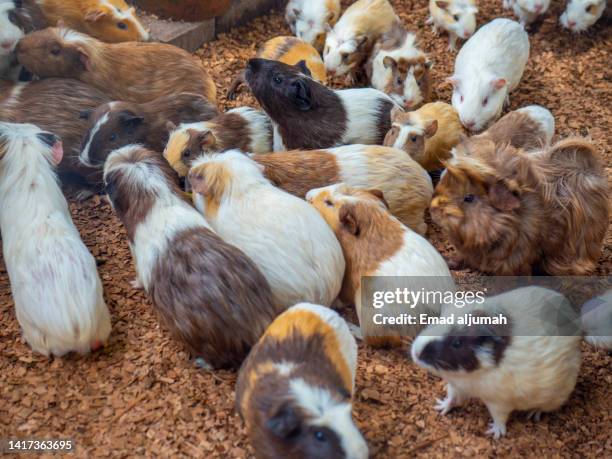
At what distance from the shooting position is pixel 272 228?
130 inches

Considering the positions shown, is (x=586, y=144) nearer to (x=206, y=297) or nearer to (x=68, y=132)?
(x=206, y=297)

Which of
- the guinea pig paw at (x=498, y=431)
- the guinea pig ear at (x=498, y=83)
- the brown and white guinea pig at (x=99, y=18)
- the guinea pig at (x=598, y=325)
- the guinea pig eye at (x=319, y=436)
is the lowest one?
the guinea pig paw at (x=498, y=431)

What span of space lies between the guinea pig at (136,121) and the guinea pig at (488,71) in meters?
1.90

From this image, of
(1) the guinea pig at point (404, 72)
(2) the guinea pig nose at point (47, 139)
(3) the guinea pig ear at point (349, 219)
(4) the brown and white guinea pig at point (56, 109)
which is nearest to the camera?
(3) the guinea pig ear at point (349, 219)

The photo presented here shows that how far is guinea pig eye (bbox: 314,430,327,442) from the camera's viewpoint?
2318 millimetres

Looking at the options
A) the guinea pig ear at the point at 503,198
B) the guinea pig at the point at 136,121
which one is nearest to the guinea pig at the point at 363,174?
the guinea pig at the point at 136,121

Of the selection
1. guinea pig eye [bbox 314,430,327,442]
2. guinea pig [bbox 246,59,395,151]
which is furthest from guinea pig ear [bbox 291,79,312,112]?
guinea pig eye [bbox 314,430,327,442]

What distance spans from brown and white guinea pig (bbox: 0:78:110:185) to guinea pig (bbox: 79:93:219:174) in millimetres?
109

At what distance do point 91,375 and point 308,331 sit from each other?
107 cm

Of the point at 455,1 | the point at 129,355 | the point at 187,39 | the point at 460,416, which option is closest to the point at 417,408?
the point at 460,416

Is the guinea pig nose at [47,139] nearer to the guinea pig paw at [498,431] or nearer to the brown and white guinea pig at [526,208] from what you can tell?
the brown and white guinea pig at [526,208]

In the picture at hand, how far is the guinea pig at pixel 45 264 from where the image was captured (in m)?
3.03

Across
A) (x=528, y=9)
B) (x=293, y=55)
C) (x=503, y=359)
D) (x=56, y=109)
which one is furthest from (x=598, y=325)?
(x=528, y=9)

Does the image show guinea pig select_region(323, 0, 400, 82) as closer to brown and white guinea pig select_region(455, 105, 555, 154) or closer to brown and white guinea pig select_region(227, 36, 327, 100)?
brown and white guinea pig select_region(227, 36, 327, 100)
